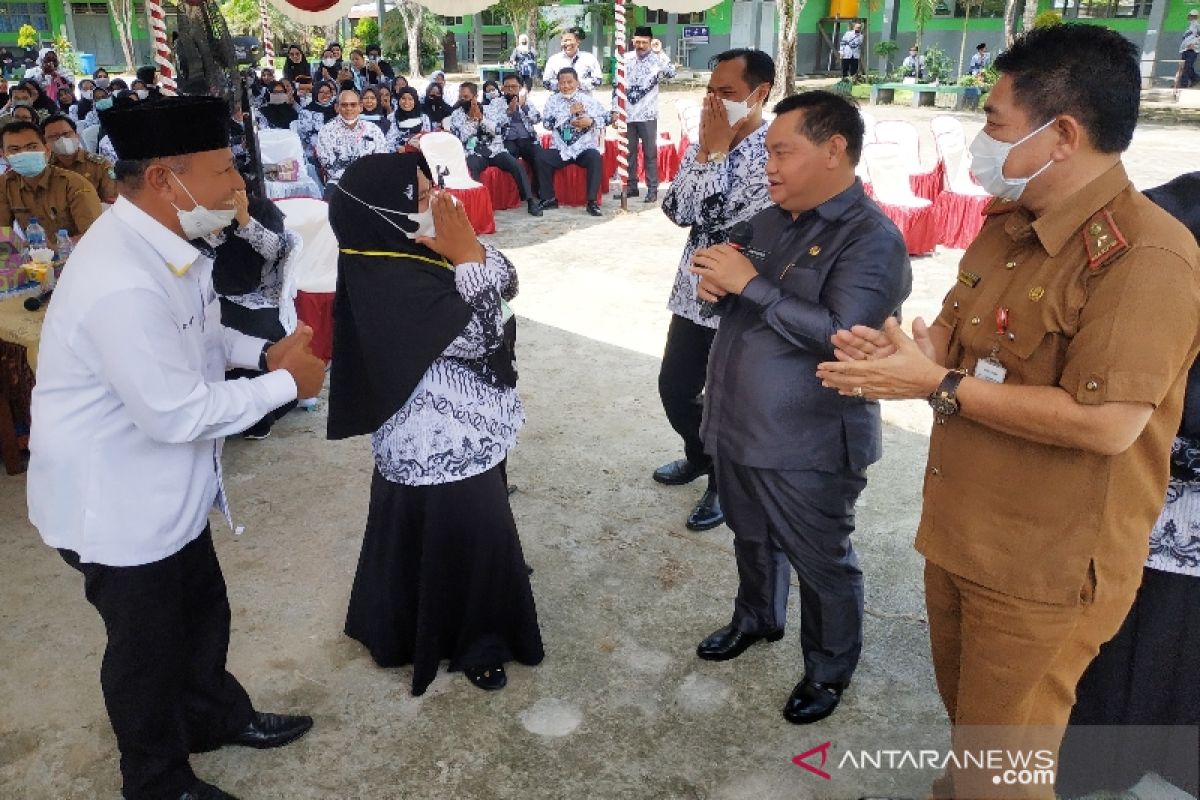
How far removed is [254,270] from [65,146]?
288cm

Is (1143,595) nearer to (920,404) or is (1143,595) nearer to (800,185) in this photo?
(800,185)

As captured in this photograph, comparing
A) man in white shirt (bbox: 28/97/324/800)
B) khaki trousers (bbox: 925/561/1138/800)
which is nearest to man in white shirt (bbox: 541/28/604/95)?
man in white shirt (bbox: 28/97/324/800)

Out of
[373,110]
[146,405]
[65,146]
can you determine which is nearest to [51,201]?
[65,146]

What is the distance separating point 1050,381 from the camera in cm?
167

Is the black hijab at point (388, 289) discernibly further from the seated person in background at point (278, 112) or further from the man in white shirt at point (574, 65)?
the man in white shirt at point (574, 65)

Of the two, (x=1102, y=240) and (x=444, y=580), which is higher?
(x=1102, y=240)

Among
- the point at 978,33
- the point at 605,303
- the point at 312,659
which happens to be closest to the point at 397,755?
the point at 312,659

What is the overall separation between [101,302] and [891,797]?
2.30 metres

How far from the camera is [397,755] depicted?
2.51m

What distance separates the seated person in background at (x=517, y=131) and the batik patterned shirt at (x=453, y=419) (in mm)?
8373

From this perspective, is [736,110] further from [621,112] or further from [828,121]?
[621,112]

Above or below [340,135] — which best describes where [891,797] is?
below

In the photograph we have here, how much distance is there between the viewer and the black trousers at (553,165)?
34.3ft

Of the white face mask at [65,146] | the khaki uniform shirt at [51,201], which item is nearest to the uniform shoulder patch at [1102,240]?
the khaki uniform shirt at [51,201]
